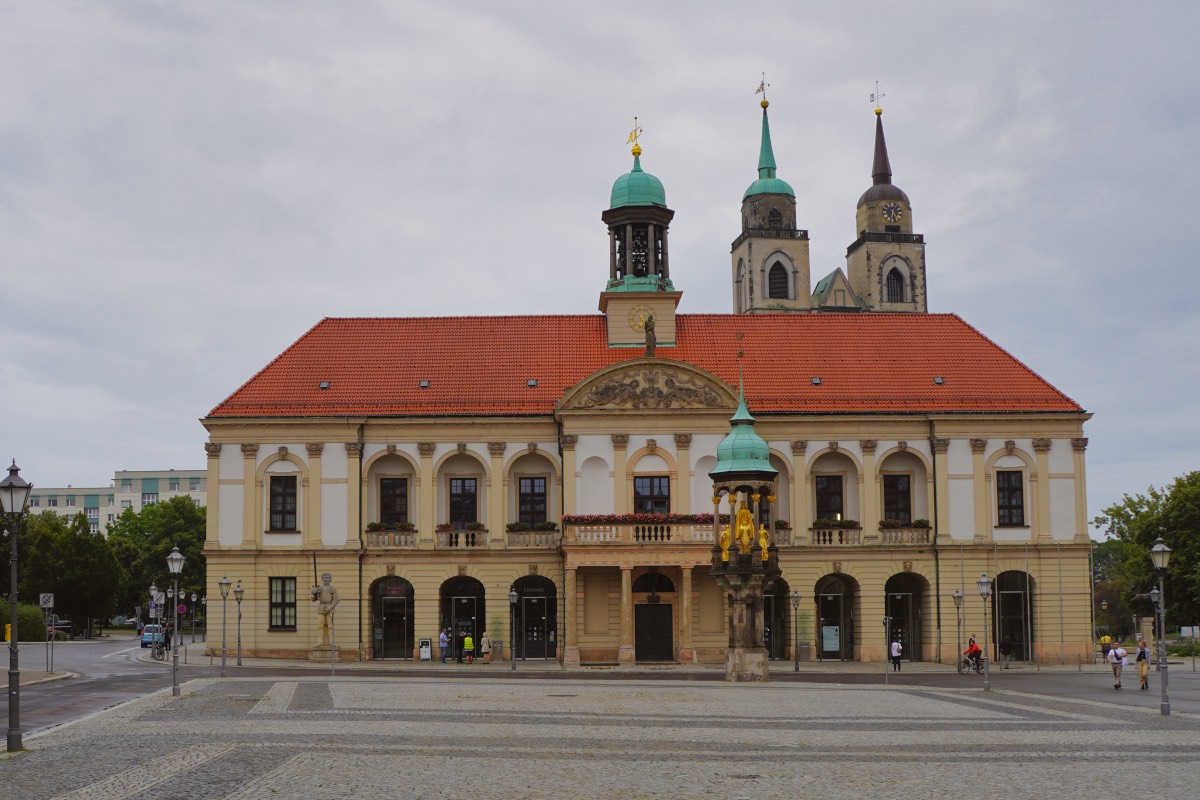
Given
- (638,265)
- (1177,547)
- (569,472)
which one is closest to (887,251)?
(1177,547)

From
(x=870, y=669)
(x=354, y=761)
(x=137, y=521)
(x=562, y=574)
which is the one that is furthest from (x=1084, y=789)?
(x=137, y=521)

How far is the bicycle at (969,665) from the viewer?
53.8 m

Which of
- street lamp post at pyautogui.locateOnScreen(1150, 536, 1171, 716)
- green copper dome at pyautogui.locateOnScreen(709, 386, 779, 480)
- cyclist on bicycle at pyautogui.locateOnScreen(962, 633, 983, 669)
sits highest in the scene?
green copper dome at pyautogui.locateOnScreen(709, 386, 779, 480)

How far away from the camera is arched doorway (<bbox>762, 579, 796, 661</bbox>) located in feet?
200

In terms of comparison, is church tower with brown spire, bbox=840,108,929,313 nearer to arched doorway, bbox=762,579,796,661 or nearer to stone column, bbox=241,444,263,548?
arched doorway, bbox=762,579,796,661

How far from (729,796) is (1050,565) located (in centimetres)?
4561

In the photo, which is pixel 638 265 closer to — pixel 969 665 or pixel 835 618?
pixel 835 618

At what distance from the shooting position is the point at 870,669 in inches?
2186

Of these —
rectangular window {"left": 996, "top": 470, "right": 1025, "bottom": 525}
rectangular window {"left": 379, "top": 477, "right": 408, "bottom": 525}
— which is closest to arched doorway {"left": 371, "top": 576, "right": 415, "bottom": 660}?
rectangular window {"left": 379, "top": 477, "right": 408, "bottom": 525}

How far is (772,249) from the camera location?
5276 inches

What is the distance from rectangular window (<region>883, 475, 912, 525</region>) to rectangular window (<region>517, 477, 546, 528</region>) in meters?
14.6

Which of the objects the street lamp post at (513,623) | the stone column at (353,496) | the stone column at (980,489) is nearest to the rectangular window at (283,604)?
the stone column at (353,496)

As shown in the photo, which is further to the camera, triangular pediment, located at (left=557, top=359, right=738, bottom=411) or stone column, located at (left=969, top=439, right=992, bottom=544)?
stone column, located at (left=969, top=439, right=992, bottom=544)

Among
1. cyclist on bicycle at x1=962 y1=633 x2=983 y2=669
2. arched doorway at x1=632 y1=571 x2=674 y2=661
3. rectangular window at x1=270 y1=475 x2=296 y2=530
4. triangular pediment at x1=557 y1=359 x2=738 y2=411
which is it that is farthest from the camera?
rectangular window at x1=270 y1=475 x2=296 y2=530
